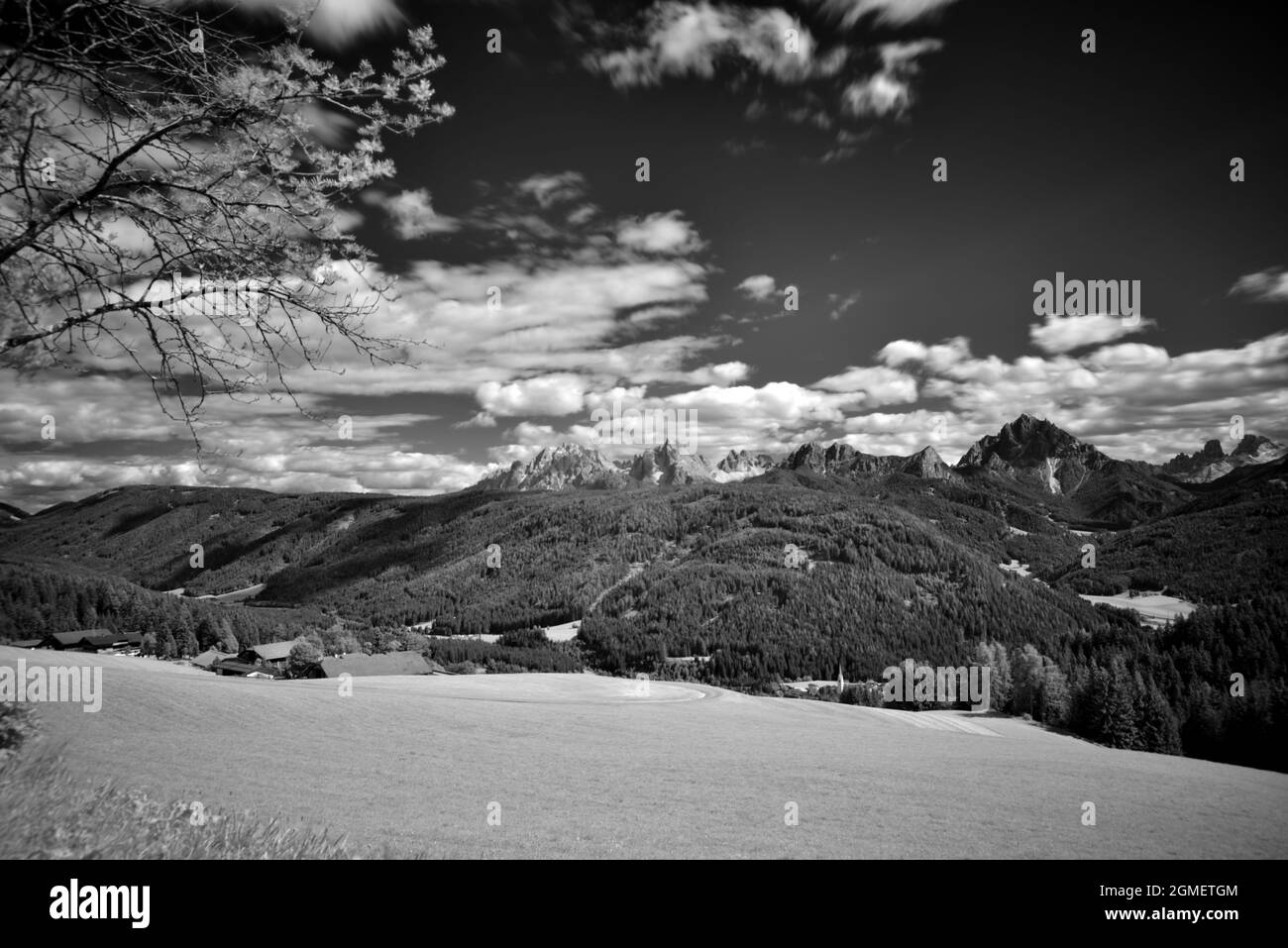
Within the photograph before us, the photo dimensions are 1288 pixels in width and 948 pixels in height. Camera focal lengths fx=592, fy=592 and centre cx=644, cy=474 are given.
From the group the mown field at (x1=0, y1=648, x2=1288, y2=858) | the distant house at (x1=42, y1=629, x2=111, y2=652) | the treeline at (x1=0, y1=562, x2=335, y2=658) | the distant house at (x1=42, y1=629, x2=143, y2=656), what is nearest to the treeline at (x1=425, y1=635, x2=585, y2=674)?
the treeline at (x1=0, y1=562, x2=335, y2=658)

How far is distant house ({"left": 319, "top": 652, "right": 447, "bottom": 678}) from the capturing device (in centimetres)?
7631

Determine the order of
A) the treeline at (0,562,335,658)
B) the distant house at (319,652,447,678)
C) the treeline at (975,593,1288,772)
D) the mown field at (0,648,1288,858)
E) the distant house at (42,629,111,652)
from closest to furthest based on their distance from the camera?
the mown field at (0,648,1288,858)
the treeline at (975,593,1288,772)
the distant house at (319,652,447,678)
the distant house at (42,629,111,652)
the treeline at (0,562,335,658)

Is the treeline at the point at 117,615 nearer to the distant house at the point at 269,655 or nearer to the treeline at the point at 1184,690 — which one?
the distant house at the point at 269,655

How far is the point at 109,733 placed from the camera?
27875 millimetres

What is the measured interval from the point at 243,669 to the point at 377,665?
19831mm

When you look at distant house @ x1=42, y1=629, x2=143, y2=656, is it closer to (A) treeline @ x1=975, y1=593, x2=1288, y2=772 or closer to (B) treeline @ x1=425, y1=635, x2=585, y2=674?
(B) treeline @ x1=425, y1=635, x2=585, y2=674

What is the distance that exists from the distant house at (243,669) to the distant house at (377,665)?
11.1 meters

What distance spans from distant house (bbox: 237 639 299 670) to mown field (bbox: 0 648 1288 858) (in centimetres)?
4029

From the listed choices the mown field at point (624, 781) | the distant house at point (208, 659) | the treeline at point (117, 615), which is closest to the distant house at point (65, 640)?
the treeline at point (117, 615)

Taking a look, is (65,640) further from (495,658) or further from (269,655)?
(495,658)
